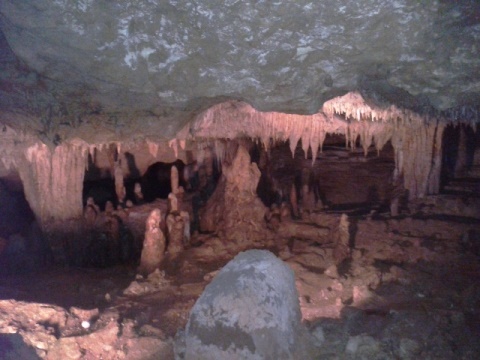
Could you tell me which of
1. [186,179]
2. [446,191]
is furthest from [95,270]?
[446,191]

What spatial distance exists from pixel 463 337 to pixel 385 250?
376 cm

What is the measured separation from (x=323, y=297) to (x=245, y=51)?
423cm

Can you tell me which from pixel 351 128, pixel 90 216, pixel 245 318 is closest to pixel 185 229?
pixel 90 216

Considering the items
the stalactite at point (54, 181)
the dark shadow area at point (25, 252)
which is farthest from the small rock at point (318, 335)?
the dark shadow area at point (25, 252)

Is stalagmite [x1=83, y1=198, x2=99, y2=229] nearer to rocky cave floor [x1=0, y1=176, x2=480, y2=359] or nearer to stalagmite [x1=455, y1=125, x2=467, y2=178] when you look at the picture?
rocky cave floor [x1=0, y1=176, x2=480, y2=359]

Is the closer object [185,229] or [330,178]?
[185,229]

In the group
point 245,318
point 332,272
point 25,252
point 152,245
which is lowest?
point 25,252

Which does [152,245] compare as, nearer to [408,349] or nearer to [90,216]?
[90,216]

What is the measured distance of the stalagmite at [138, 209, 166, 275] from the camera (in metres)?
9.12

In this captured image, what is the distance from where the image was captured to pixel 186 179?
14789 millimetres

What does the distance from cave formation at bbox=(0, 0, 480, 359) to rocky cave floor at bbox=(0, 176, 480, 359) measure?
0.12 feet

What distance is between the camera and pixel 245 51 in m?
4.34

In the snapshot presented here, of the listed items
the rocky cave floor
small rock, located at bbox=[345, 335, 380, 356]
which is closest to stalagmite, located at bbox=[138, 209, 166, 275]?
the rocky cave floor

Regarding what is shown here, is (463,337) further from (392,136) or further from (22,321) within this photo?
(392,136)
